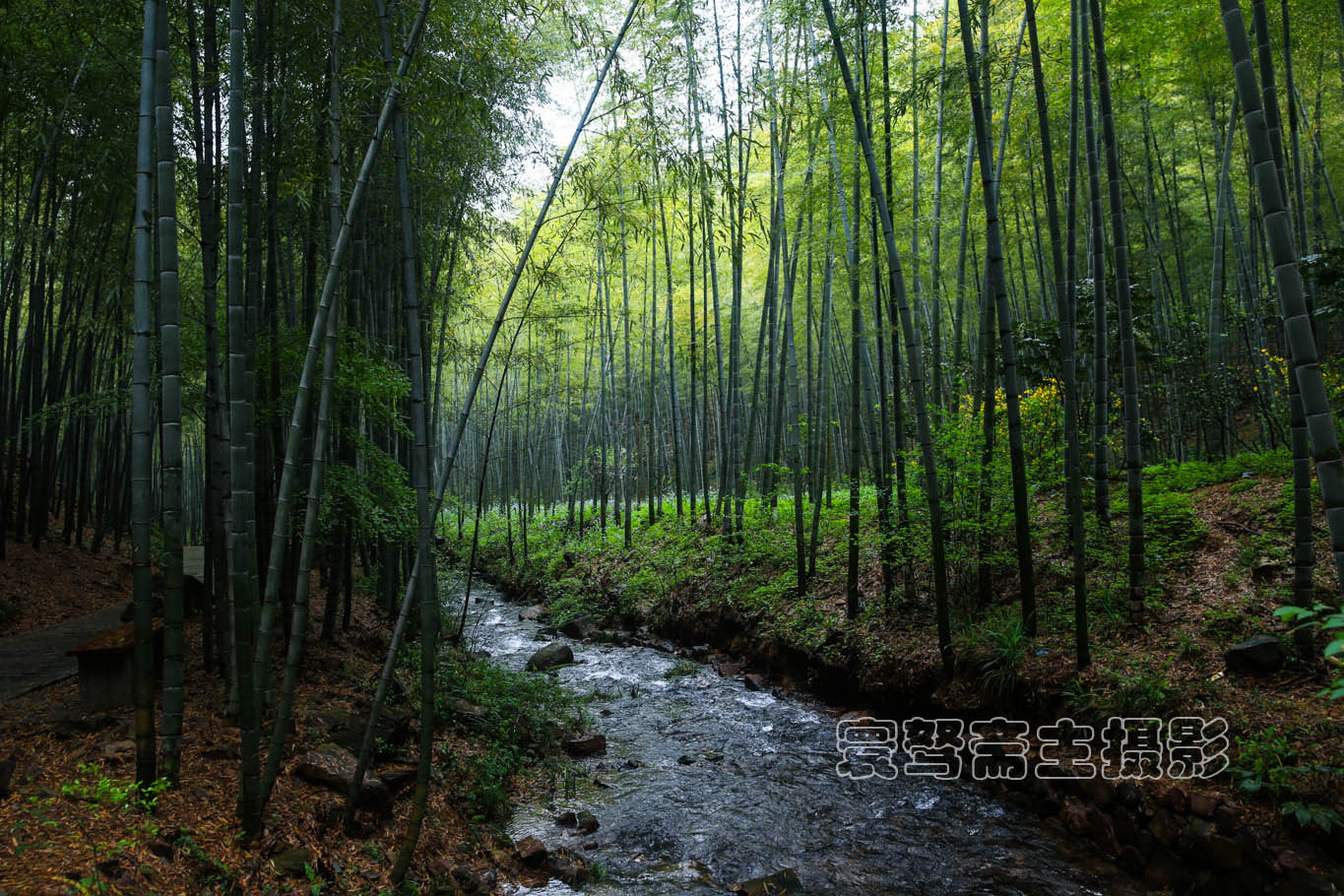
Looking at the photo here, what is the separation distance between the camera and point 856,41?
18.1ft

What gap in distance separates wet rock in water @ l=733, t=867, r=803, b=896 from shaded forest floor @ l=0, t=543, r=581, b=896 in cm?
102

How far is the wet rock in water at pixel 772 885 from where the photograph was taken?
3.11m

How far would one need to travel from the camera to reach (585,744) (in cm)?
485

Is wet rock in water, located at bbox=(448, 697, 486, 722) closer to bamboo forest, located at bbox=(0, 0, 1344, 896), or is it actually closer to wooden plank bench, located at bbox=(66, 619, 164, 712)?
bamboo forest, located at bbox=(0, 0, 1344, 896)

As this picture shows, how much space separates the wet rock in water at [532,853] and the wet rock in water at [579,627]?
5.46 m

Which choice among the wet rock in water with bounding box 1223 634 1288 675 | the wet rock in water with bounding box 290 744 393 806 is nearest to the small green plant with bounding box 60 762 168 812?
the wet rock in water with bounding box 290 744 393 806

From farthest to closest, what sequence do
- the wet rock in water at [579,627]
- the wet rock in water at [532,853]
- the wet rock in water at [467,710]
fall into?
the wet rock in water at [579,627] → the wet rock in water at [467,710] → the wet rock in water at [532,853]

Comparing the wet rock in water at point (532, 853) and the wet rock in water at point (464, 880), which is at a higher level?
the wet rock in water at point (464, 880)

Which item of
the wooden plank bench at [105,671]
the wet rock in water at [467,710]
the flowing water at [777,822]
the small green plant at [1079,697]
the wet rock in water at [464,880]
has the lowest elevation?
the flowing water at [777,822]

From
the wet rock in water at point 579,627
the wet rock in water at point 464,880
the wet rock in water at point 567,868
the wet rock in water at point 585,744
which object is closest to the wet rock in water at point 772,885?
the wet rock in water at point 567,868

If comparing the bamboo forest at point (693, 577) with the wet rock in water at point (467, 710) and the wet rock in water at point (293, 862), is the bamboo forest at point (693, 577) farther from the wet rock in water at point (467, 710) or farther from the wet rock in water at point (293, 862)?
the wet rock in water at point (467, 710)

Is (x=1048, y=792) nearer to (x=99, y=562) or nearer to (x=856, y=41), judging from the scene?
(x=856, y=41)

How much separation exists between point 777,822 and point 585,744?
5.21 ft

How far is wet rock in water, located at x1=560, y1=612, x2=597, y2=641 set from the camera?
877cm
